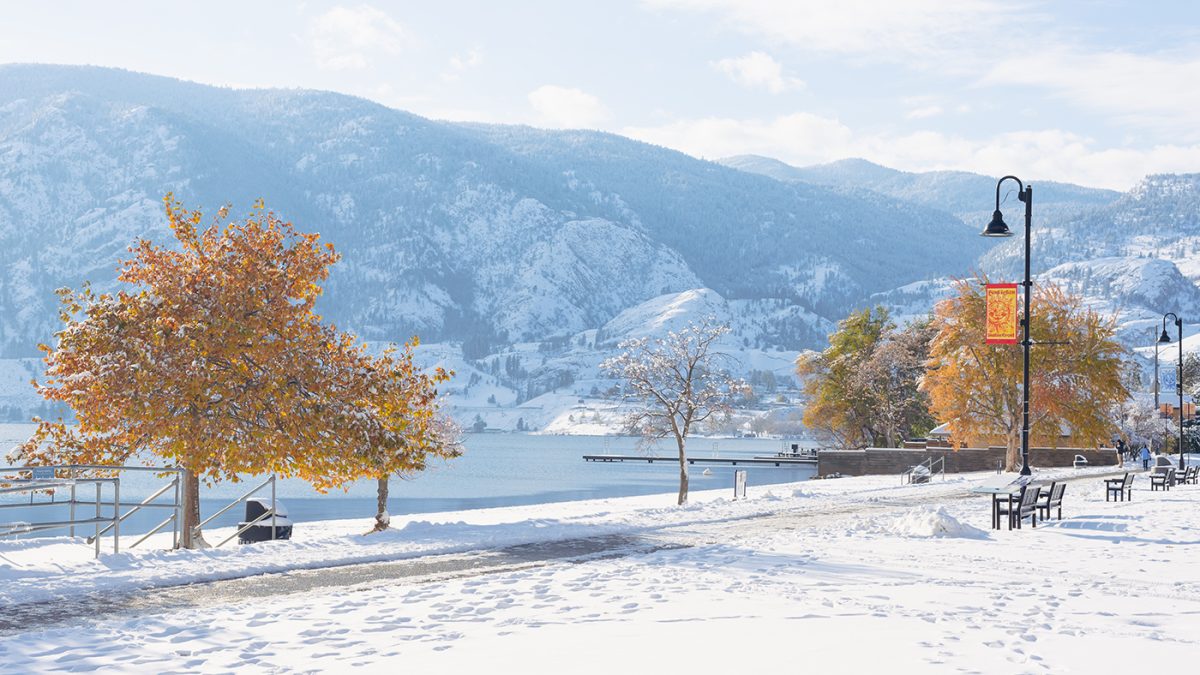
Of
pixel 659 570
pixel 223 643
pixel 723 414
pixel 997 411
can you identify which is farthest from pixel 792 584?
pixel 997 411

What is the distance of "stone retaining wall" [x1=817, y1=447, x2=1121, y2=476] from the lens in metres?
65.9

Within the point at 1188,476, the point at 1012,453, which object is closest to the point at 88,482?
the point at 1188,476

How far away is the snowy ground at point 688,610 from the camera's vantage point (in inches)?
412

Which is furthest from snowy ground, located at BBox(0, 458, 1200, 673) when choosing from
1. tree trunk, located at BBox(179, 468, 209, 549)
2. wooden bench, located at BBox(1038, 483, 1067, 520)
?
wooden bench, located at BBox(1038, 483, 1067, 520)

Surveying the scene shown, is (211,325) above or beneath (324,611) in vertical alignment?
above

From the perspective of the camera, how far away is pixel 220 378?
80.1ft

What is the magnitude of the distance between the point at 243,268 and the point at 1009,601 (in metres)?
17.7

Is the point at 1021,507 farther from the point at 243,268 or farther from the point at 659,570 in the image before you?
the point at 243,268

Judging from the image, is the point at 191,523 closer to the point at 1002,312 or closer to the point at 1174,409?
the point at 1002,312

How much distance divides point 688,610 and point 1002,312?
64.2 ft

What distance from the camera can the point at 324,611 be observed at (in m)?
13.0

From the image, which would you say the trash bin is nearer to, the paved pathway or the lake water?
the paved pathway

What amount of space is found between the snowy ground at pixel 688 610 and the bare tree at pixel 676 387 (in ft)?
103

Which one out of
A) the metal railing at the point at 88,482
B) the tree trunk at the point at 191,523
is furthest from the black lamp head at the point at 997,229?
the metal railing at the point at 88,482
